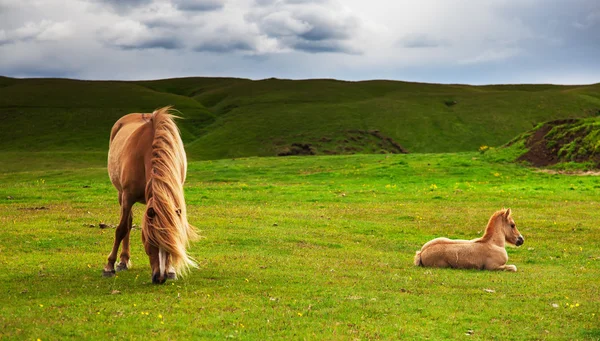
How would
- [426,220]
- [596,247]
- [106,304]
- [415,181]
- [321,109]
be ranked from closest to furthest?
1. [106,304]
2. [596,247]
3. [426,220]
4. [415,181]
5. [321,109]

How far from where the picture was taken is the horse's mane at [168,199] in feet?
35.1

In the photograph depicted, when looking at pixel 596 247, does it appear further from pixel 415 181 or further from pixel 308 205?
pixel 415 181

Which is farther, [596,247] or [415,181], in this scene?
[415,181]

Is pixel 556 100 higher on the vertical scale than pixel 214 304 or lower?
higher

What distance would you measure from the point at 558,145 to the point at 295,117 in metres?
59.3

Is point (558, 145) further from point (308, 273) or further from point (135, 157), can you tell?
point (135, 157)

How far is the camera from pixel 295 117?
101812 millimetres

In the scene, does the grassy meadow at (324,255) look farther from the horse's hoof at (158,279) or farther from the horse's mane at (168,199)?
the horse's mane at (168,199)

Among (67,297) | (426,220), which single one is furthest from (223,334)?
(426,220)

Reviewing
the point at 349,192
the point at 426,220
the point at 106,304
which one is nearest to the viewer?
the point at 106,304

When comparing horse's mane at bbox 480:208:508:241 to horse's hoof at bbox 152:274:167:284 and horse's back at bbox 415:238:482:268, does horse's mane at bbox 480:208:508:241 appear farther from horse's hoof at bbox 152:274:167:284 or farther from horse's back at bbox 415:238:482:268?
A: horse's hoof at bbox 152:274:167:284

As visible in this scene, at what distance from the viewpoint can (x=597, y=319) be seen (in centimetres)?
1040

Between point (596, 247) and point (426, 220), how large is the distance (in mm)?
6670

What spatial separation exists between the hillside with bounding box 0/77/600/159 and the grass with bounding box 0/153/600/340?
53250 millimetres
